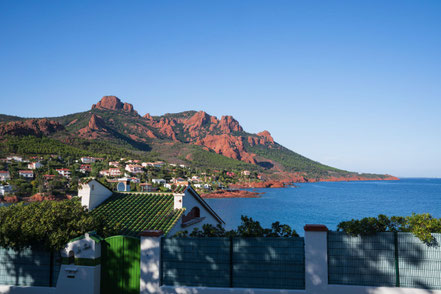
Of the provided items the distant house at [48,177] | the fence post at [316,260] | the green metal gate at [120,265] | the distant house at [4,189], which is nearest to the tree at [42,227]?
the green metal gate at [120,265]

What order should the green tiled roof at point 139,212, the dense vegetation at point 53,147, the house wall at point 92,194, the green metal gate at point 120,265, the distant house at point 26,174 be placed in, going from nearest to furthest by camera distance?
the green metal gate at point 120,265 < the green tiled roof at point 139,212 < the house wall at point 92,194 < the distant house at point 26,174 < the dense vegetation at point 53,147

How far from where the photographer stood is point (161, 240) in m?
7.45

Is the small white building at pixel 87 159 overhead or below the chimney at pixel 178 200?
overhead

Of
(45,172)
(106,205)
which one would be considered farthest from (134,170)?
(106,205)

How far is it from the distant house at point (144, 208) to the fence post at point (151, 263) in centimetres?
336

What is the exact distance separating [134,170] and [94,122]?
249 feet

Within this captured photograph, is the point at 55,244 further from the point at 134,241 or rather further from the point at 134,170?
the point at 134,170

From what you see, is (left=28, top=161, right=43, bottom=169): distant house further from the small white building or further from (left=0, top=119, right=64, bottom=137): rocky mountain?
(left=0, top=119, right=64, bottom=137): rocky mountain

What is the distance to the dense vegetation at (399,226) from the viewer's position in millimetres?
6551

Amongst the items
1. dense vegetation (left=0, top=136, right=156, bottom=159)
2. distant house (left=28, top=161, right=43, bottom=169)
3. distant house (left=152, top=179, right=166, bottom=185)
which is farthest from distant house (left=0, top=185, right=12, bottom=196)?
distant house (left=152, top=179, right=166, bottom=185)

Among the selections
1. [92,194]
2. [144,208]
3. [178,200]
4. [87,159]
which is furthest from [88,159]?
[178,200]

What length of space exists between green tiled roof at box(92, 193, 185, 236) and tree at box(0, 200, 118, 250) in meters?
2.38

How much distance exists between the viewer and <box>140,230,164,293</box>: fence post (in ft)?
23.8

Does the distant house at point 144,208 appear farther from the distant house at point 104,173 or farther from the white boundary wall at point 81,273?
the distant house at point 104,173
